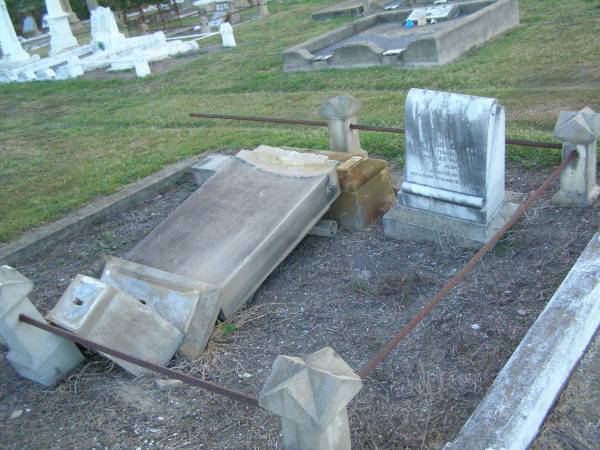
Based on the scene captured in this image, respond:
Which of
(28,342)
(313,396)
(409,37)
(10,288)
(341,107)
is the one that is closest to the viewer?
(313,396)

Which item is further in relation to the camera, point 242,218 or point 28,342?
point 242,218

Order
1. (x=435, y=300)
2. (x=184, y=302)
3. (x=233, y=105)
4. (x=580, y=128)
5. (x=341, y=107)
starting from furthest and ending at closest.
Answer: (x=233, y=105), (x=341, y=107), (x=580, y=128), (x=184, y=302), (x=435, y=300)

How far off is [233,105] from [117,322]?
6.72 meters

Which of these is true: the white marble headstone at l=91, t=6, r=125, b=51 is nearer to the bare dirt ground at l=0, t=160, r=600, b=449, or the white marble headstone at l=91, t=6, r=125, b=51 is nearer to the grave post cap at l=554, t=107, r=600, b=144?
the bare dirt ground at l=0, t=160, r=600, b=449

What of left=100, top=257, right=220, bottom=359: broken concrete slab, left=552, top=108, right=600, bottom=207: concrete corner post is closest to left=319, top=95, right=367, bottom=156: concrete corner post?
left=552, top=108, right=600, bottom=207: concrete corner post

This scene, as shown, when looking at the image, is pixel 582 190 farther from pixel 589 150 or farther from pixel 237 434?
pixel 237 434

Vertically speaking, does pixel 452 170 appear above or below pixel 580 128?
below

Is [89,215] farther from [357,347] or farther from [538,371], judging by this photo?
[538,371]

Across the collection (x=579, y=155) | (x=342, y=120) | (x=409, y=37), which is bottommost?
(x=409, y=37)

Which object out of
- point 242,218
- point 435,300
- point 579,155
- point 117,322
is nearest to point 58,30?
point 242,218

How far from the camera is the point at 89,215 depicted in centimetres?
591

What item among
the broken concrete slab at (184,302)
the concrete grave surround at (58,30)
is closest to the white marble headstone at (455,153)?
the broken concrete slab at (184,302)

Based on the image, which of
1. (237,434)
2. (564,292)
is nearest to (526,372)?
(564,292)

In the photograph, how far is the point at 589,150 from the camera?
436cm
